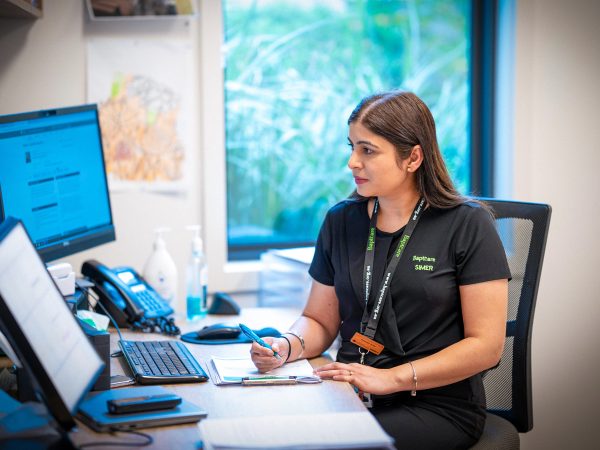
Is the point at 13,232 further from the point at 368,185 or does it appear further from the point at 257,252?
the point at 257,252

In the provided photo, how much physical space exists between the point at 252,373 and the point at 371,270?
1.30ft

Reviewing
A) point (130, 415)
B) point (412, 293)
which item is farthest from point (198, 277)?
point (130, 415)

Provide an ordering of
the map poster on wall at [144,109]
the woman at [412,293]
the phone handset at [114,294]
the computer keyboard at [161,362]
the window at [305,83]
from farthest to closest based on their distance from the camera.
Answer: the window at [305,83] < the map poster on wall at [144,109] < the phone handset at [114,294] < the woman at [412,293] < the computer keyboard at [161,362]

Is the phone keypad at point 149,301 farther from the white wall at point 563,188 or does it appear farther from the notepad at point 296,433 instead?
the white wall at point 563,188

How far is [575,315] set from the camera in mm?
3064

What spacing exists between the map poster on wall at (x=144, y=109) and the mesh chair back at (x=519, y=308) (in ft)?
3.62

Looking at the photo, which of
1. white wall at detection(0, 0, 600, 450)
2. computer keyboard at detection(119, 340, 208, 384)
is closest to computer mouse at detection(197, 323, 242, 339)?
computer keyboard at detection(119, 340, 208, 384)

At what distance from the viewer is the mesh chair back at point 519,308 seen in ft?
6.22

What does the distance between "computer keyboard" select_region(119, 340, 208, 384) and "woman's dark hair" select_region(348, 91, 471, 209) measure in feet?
2.21

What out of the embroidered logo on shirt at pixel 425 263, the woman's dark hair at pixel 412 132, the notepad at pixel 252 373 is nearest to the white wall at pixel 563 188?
the woman's dark hair at pixel 412 132

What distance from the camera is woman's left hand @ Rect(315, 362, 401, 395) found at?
162 cm

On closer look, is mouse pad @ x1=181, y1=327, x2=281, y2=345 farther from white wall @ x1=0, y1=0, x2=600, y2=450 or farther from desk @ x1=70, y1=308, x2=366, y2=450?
white wall @ x1=0, y1=0, x2=600, y2=450

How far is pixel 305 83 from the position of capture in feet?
9.51

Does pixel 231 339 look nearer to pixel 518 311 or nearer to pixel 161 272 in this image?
pixel 161 272
